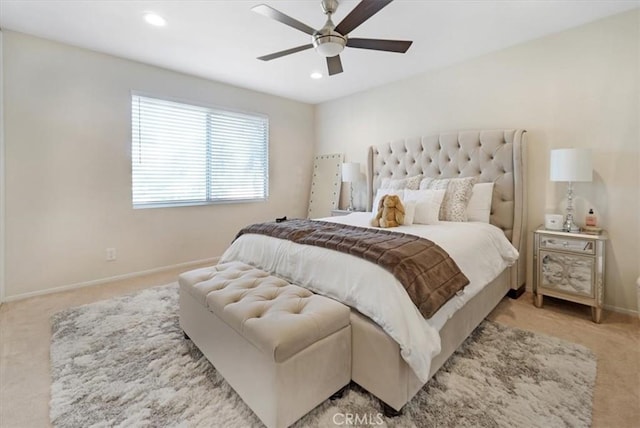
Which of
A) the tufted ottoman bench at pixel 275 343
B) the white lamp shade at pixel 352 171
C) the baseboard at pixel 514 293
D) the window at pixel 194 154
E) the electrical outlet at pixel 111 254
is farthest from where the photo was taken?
the white lamp shade at pixel 352 171

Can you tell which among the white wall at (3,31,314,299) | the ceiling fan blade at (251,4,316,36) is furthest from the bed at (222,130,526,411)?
the white wall at (3,31,314,299)

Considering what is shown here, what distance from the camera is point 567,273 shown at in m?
2.51

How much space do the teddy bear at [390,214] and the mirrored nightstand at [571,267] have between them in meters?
1.24

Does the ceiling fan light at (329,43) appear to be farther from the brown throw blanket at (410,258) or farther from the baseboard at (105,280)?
the baseboard at (105,280)

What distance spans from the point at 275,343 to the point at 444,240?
1375 millimetres

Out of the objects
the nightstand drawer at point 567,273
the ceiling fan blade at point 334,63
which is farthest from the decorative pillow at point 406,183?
the ceiling fan blade at point 334,63

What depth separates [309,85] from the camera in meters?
4.30

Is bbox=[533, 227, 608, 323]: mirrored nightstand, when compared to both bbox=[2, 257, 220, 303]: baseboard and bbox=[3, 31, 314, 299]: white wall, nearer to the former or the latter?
bbox=[2, 257, 220, 303]: baseboard

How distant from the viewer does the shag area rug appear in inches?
56.6

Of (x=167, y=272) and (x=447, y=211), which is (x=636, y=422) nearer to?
(x=447, y=211)

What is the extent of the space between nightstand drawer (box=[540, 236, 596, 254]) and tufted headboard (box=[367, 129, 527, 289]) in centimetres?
35

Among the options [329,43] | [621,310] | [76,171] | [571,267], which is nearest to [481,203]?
[571,267]

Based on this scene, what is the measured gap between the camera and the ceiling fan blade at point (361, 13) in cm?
178

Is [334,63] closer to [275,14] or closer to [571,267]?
[275,14]
